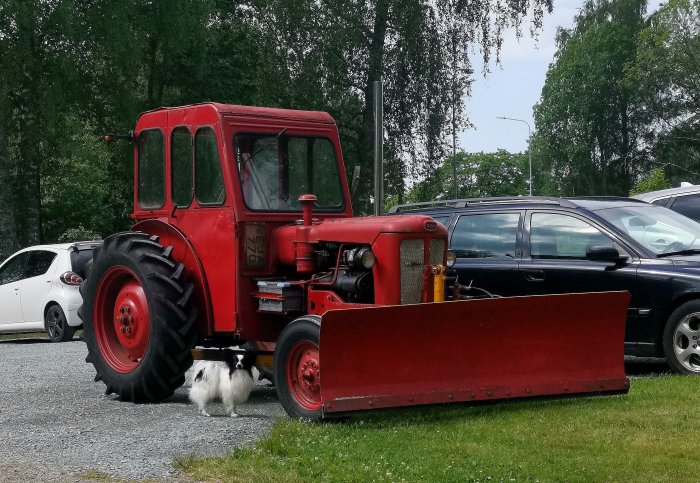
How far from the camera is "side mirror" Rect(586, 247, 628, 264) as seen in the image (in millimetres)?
12641

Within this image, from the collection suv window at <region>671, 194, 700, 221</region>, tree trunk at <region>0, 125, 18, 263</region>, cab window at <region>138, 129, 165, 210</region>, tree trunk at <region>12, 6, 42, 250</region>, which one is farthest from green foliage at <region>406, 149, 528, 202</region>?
cab window at <region>138, 129, 165, 210</region>

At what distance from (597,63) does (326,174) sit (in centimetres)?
7392

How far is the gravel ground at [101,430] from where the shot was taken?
7895 millimetres

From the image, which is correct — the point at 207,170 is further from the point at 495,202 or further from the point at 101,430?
the point at 495,202

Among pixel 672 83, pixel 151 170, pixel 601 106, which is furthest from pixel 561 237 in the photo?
pixel 601 106

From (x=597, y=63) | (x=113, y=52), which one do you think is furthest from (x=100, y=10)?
(x=597, y=63)

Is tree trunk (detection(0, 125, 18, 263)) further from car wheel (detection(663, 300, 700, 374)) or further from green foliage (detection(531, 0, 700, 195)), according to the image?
green foliage (detection(531, 0, 700, 195))

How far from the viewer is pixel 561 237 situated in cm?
1334

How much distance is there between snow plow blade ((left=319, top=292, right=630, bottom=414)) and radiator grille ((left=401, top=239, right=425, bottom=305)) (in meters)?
0.51

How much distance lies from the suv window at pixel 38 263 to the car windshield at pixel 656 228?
1109cm

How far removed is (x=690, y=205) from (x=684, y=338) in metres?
5.15

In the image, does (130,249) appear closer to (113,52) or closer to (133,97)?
(113,52)

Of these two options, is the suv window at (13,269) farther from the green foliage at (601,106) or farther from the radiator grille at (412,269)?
the green foliage at (601,106)

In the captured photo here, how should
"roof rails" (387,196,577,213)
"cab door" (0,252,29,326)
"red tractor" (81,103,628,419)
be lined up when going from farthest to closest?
1. "cab door" (0,252,29,326)
2. "roof rails" (387,196,577,213)
3. "red tractor" (81,103,628,419)
